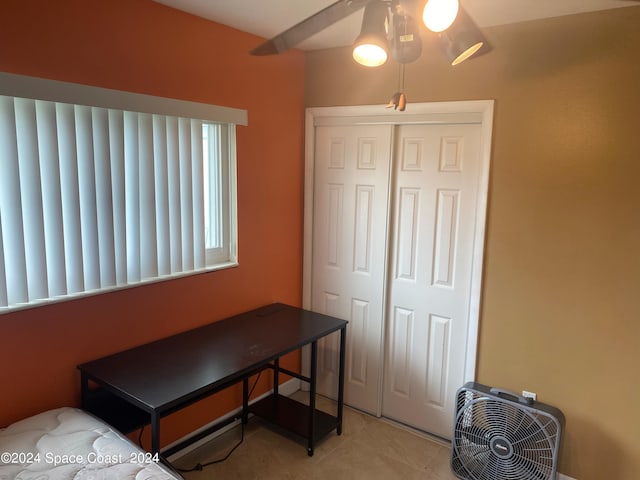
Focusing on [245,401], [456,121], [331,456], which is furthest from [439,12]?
[245,401]

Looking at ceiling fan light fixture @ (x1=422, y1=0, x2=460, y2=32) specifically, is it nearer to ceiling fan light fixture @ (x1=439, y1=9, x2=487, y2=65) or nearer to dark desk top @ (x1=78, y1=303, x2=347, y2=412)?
ceiling fan light fixture @ (x1=439, y1=9, x2=487, y2=65)

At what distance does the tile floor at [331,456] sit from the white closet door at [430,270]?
0.58 ft

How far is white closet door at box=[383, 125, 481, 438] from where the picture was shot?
2.62 metres

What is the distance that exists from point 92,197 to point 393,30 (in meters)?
1.45

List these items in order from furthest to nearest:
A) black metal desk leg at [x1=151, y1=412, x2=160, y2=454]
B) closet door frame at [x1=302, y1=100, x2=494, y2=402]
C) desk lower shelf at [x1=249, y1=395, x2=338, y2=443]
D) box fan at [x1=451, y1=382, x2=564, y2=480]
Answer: desk lower shelf at [x1=249, y1=395, x2=338, y2=443]
closet door frame at [x1=302, y1=100, x2=494, y2=402]
box fan at [x1=451, y1=382, x2=564, y2=480]
black metal desk leg at [x1=151, y1=412, x2=160, y2=454]

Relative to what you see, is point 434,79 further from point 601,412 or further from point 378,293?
point 601,412

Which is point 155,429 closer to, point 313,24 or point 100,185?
point 100,185

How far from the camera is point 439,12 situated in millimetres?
1173

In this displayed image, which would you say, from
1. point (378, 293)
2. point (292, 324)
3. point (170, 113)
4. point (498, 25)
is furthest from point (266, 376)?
point (498, 25)

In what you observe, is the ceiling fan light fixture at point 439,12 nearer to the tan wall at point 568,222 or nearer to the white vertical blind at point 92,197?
the tan wall at point 568,222

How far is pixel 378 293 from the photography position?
9.83 feet

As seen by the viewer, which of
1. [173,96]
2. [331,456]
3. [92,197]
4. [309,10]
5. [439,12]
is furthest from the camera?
[331,456]

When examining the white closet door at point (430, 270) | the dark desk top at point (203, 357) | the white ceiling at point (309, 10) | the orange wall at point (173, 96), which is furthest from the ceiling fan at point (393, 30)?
the dark desk top at point (203, 357)

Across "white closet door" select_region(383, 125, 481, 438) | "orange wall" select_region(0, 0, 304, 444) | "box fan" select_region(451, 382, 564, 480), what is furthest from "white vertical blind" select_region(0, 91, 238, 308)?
"box fan" select_region(451, 382, 564, 480)
